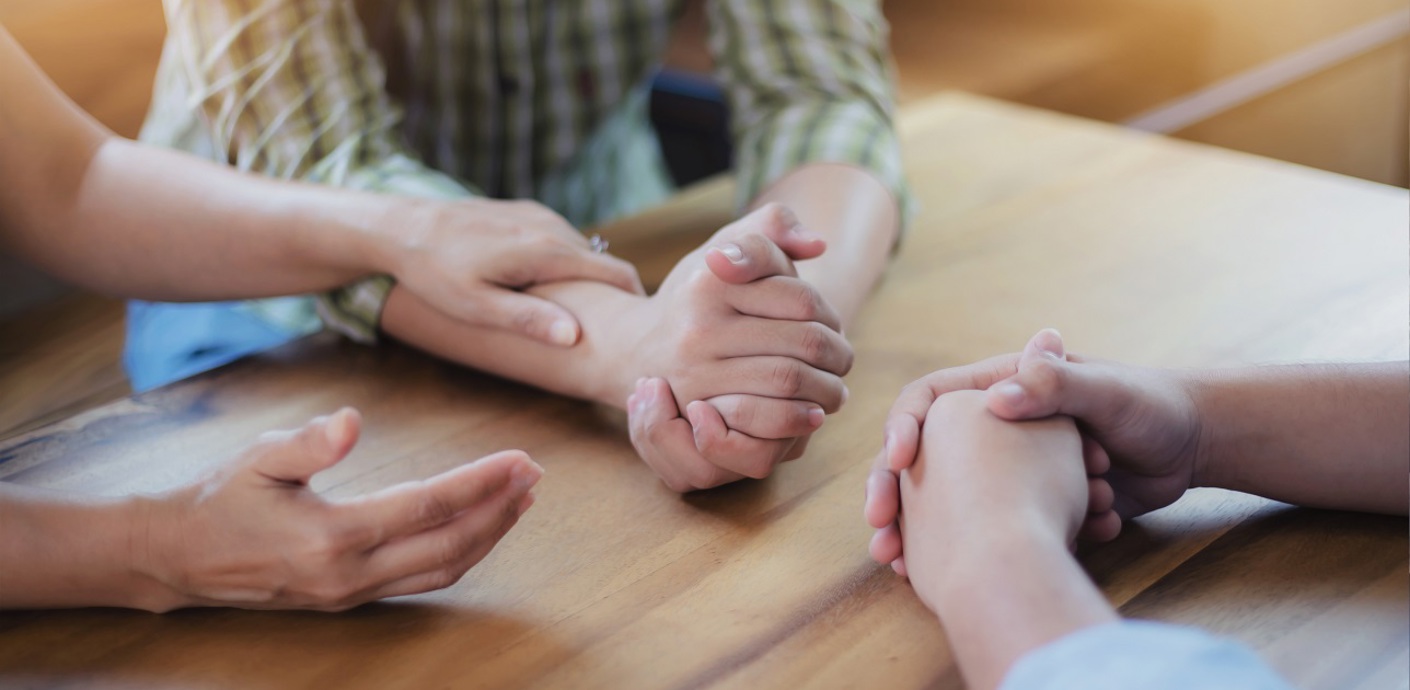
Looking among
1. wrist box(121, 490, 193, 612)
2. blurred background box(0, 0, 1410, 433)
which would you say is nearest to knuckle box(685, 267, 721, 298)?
wrist box(121, 490, 193, 612)

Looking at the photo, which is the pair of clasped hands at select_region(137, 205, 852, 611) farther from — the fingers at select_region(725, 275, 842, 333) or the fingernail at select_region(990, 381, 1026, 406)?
the fingernail at select_region(990, 381, 1026, 406)

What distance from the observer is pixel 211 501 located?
608 mm

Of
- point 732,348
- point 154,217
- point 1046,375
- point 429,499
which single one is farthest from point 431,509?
point 154,217

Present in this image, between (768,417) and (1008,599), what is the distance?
0.68 ft

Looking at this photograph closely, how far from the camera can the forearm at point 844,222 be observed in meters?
0.90

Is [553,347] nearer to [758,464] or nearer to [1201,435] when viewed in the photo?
[758,464]

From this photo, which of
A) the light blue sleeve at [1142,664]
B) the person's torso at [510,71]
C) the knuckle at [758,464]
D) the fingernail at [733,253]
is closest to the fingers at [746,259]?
the fingernail at [733,253]

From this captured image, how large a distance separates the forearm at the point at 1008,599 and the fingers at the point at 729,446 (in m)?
0.16

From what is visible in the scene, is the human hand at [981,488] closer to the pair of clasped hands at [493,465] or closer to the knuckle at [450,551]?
the pair of clasped hands at [493,465]

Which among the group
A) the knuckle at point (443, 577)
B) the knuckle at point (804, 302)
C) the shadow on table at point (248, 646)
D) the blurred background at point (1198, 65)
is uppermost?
the knuckle at point (804, 302)

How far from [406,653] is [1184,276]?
26.2 inches

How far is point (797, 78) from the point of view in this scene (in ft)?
3.76

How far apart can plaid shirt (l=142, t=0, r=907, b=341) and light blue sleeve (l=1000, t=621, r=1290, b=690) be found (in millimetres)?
591

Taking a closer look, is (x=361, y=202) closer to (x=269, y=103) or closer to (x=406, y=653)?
(x=269, y=103)
